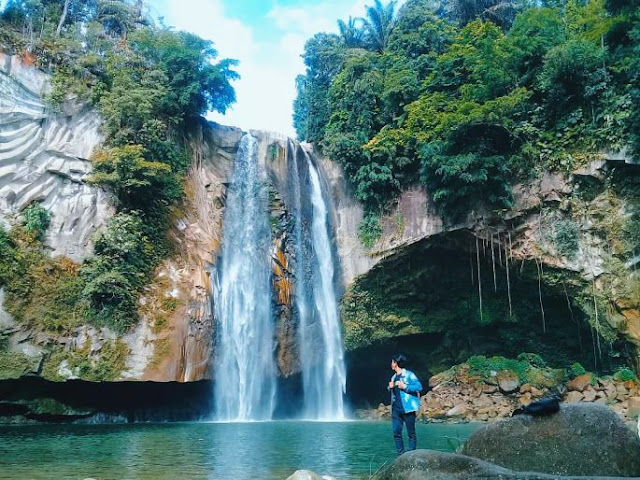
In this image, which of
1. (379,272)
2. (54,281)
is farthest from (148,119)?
(379,272)

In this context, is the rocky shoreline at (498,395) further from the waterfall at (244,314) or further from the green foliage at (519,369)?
the waterfall at (244,314)

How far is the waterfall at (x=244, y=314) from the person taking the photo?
1778cm

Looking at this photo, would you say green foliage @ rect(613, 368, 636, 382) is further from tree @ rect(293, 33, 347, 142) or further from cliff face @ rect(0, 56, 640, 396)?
tree @ rect(293, 33, 347, 142)

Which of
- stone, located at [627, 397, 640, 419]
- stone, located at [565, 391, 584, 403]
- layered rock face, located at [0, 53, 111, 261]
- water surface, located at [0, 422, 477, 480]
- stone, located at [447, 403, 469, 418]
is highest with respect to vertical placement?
layered rock face, located at [0, 53, 111, 261]

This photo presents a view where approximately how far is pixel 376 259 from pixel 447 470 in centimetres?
1568

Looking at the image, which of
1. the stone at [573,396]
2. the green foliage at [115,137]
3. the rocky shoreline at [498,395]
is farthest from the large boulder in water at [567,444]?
the stone at [573,396]

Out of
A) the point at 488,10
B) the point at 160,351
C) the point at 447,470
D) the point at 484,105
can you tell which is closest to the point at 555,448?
the point at 447,470

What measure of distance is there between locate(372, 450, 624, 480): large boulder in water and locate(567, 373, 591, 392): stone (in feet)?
51.6

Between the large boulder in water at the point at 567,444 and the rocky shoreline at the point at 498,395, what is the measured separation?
1275 centimetres

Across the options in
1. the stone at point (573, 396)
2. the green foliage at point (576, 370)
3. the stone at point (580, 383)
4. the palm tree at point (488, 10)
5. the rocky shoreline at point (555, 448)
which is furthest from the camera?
the palm tree at point (488, 10)

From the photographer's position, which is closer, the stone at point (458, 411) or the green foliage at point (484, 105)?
the green foliage at point (484, 105)

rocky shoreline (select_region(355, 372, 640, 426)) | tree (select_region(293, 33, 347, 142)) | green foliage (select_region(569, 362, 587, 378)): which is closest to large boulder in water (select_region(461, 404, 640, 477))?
rocky shoreline (select_region(355, 372, 640, 426))

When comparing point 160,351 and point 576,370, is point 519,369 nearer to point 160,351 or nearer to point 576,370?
point 576,370

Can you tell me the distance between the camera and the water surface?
24.3 ft
